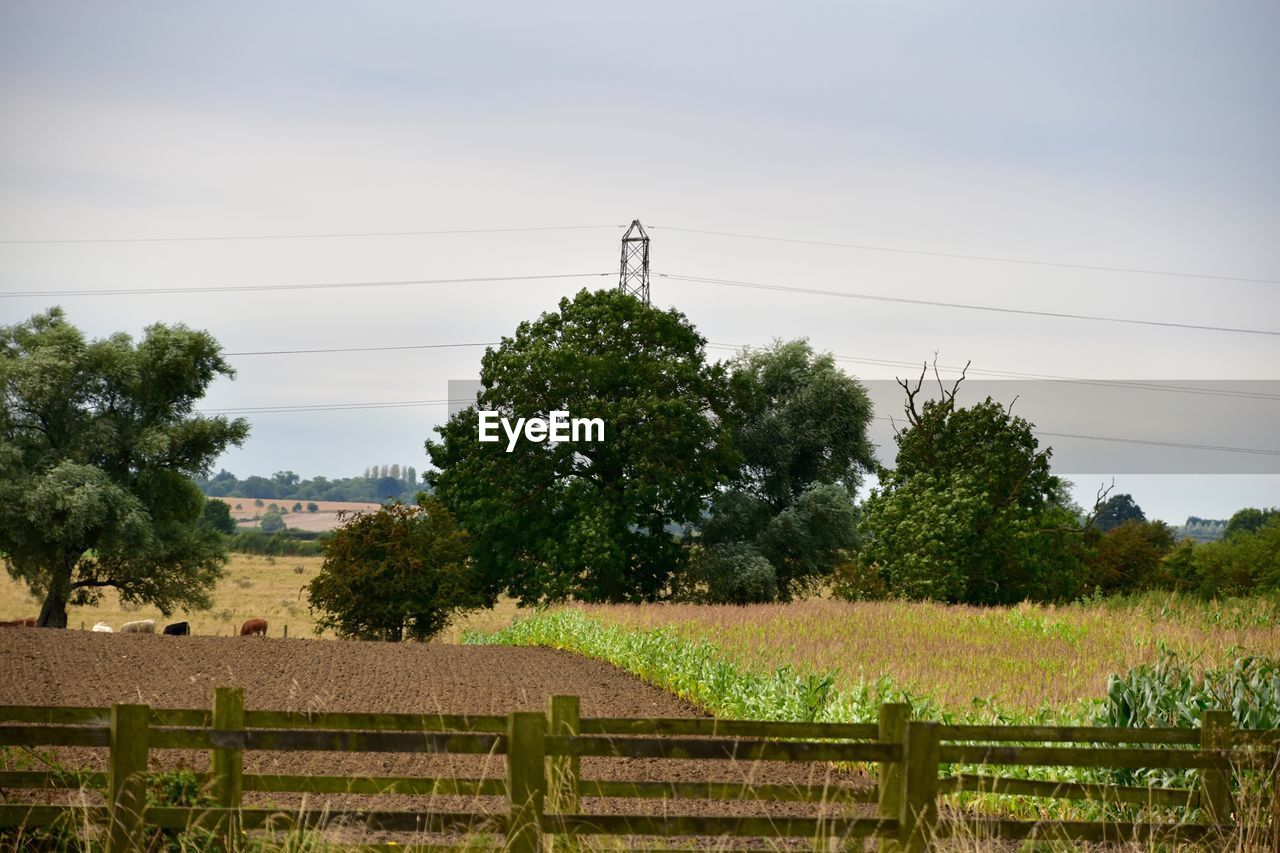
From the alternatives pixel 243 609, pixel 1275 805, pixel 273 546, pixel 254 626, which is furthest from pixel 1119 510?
pixel 1275 805

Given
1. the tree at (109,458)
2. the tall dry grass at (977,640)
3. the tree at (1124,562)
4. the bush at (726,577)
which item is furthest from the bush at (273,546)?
the tall dry grass at (977,640)

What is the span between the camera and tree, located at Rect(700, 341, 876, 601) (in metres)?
48.7

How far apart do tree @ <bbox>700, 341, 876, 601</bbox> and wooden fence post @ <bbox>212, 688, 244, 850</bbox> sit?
1523 inches

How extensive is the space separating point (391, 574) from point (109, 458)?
41.9ft

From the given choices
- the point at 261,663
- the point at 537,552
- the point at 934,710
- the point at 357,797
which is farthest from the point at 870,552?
the point at 357,797

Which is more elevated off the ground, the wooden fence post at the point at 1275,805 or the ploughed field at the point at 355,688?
the wooden fence post at the point at 1275,805

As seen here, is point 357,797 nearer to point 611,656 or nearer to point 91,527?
point 611,656

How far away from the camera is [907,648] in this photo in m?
18.2

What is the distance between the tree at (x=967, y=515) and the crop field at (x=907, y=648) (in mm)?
8374

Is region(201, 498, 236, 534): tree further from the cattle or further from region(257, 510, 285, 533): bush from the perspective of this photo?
the cattle

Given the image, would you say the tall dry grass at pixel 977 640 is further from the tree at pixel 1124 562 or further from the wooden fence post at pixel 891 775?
the tree at pixel 1124 562

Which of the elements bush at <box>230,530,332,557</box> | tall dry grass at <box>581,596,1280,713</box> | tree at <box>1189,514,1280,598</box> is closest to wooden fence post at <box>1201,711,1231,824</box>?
tall dry grass at <box>581,596,1280,713</box>

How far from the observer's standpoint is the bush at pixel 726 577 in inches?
1748

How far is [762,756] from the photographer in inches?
273
